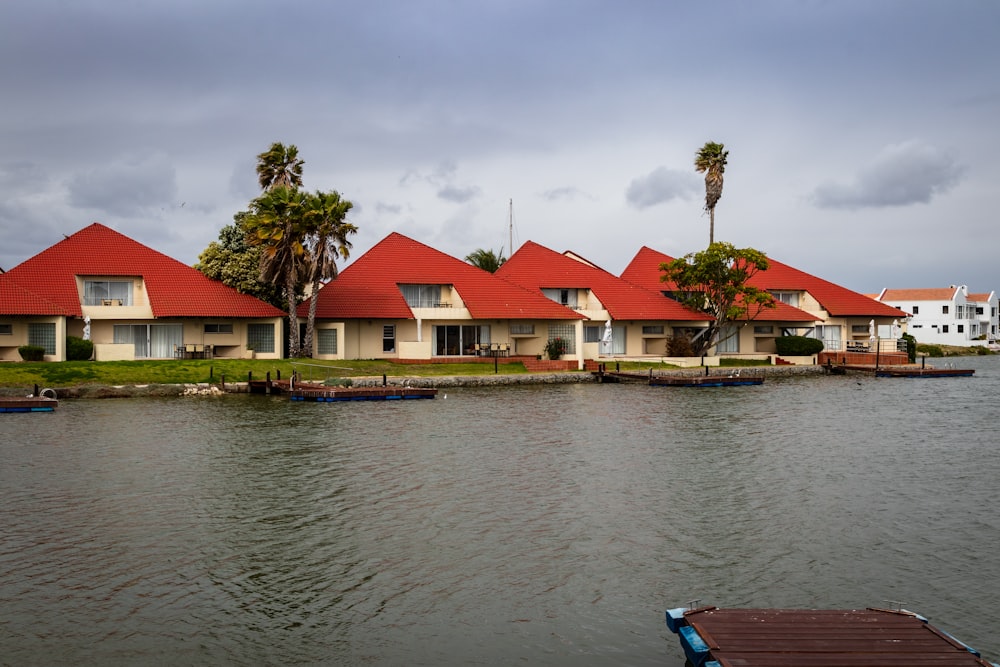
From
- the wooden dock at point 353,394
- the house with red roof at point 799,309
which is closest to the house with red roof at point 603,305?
the house with red roof at point 799,309

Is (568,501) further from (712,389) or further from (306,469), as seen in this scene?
(712,389)

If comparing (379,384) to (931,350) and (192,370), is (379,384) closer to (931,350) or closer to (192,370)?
(192,370)

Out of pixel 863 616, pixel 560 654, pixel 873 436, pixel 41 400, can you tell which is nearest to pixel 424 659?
pixel 560 654

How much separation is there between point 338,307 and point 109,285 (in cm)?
1399

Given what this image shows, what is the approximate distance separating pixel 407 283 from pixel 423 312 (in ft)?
9.60

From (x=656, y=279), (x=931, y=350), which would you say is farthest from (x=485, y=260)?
(x=931, y=350)

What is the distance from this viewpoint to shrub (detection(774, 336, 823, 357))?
6844 cm

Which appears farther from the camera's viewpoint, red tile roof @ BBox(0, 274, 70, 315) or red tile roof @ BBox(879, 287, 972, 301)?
red tile roof @ BBox(879, 287, 972, 301)

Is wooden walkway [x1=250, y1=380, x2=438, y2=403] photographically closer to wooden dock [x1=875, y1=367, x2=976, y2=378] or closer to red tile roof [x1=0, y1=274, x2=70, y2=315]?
red tile roof [x1=0, y1=274, x2=70, y2=315]

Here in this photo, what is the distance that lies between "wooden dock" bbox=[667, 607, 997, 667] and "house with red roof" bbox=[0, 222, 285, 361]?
150 feet

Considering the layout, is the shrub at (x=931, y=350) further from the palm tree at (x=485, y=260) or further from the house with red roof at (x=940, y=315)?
the palm tree at (x=485, y=260)

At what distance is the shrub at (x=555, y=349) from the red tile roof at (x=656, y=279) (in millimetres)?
14732

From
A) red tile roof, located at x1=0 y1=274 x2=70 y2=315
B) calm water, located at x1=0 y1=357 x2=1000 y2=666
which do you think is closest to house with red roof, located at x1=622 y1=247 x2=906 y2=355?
calm water, located at x1=0 y1=357 x2=1000 y2=666

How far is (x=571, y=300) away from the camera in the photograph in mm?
67125
